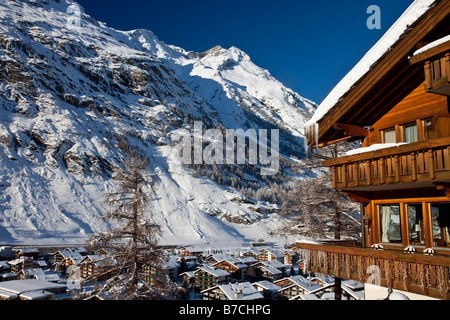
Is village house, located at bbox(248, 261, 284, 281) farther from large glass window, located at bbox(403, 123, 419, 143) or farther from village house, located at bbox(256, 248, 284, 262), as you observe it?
large glass window, located at bbox(403, 123, 419, 143)

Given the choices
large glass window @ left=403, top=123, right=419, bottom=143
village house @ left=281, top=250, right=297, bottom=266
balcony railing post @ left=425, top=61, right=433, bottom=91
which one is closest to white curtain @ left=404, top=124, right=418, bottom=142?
large glass window @ left=403, top=123, right=419, bottom=143

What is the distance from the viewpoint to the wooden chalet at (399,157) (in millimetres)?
6910

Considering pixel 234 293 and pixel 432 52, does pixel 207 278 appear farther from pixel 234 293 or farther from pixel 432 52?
pixel 432 52

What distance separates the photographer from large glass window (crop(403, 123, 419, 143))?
28.9 feet

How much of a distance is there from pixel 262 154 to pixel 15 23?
391 feet

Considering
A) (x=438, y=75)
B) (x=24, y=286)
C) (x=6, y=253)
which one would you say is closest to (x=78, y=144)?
(x=6, y=253)

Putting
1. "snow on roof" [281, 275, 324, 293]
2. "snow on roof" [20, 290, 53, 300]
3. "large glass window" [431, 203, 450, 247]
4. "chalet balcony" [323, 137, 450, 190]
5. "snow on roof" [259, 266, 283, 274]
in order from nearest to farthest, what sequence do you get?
"chalet balcony" [323, 137, 450, 190], "large glass window" [431, 203, 450, 247], "snow on roof" [20, 290, 53, 300], "snow on roof" [281, 275, 324, 293], "snow on roof" [259, 266, 283, 274]

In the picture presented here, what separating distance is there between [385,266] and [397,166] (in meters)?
2.14

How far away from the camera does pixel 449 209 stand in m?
7.81

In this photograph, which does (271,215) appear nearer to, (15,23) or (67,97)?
(67,97)

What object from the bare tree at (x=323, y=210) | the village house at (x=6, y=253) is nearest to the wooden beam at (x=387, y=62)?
the bare tree at (x=323, y=210)

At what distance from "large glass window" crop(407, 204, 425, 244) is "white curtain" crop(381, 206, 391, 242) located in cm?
67

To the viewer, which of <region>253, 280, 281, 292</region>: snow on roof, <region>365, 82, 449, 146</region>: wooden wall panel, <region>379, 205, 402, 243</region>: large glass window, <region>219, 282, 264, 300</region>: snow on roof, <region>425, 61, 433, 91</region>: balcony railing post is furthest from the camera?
<region>253, 280, 281, 292</region>: snow on roof
